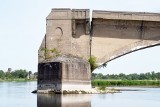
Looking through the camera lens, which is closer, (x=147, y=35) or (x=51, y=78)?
(x=51, y=78)

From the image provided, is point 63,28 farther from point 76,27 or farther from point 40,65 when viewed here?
point 40,65

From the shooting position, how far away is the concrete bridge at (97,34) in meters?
49.8

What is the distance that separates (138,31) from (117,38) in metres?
2.20

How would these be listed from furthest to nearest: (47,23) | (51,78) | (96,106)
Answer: (47,23) < (51,78) < (96,106)

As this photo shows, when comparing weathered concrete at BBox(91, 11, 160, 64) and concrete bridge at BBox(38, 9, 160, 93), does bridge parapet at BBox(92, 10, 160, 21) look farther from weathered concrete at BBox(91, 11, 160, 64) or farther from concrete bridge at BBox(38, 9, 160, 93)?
weathered concrete at BBox(91, 11, 160, 64)

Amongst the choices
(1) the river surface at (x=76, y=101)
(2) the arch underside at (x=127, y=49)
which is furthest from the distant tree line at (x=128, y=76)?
(1) the river surface at (x=76, y=101)

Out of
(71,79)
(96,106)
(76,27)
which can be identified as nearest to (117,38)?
(76,27)

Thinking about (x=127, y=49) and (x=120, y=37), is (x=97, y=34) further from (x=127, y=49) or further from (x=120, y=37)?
(x=127, y=49)

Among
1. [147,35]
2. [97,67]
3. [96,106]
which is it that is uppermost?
[147,35]

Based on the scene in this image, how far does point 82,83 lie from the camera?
155 ft

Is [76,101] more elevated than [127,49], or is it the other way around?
[127,49]

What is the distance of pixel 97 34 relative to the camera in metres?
51.3

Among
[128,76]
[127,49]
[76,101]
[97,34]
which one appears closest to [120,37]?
[127,49]

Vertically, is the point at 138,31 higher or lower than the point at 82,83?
higher
